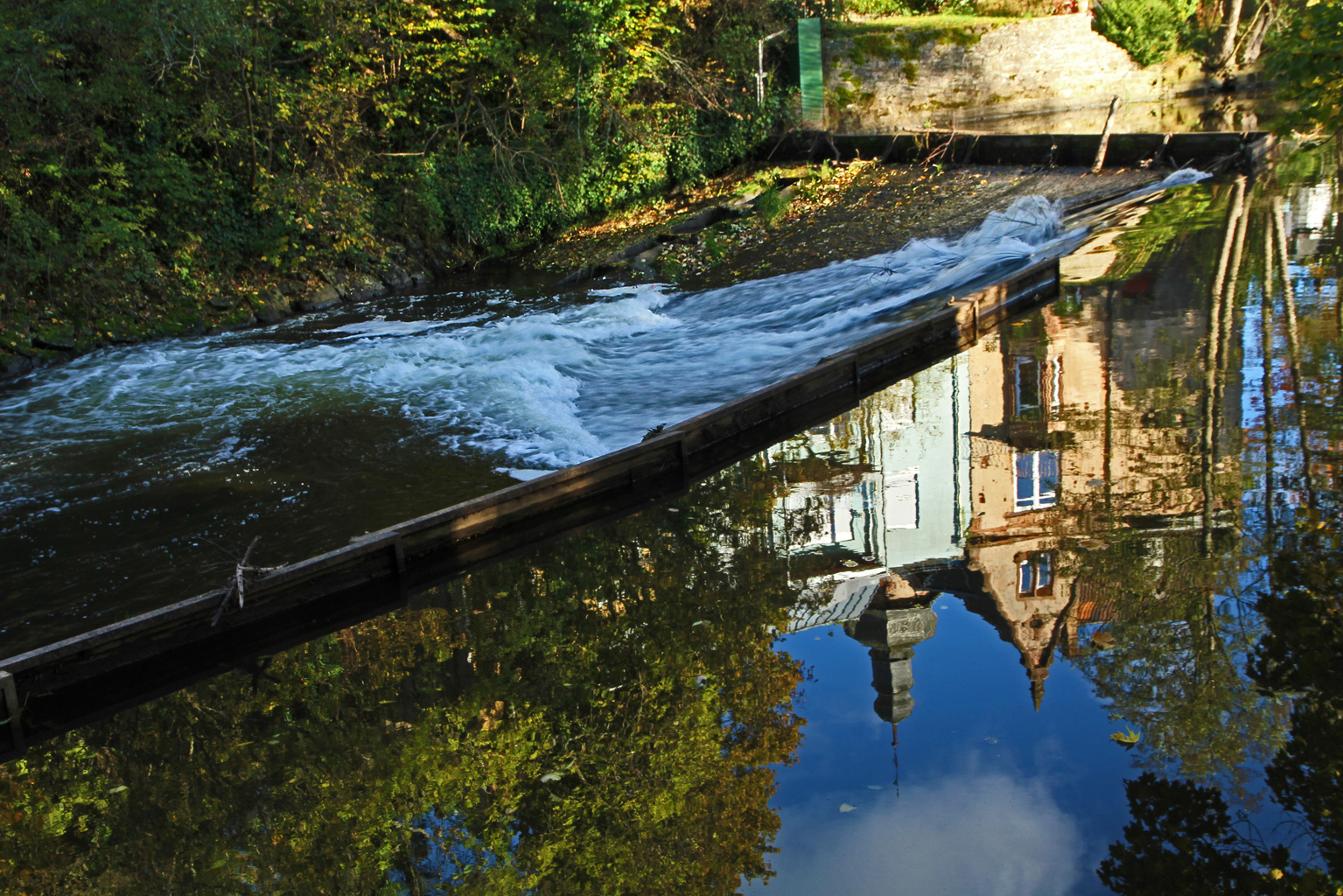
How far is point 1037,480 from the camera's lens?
8844mm

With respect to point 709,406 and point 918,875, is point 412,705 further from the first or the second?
point 709,406

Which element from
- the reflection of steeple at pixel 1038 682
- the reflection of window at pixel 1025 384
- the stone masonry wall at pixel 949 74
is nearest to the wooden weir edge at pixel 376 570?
the reflection of window at pixel 1025 384

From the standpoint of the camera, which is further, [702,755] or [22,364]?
[22,364]

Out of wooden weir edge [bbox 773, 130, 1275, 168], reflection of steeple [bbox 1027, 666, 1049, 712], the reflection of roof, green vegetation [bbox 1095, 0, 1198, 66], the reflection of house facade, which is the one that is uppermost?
green vegetation [bbox 1095, 0, 1198, 66]

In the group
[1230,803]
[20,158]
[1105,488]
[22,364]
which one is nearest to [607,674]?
[1230,803]

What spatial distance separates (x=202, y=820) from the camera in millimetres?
5672

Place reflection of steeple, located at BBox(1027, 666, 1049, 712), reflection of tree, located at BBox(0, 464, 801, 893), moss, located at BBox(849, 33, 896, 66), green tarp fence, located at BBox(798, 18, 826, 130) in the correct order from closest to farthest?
1. reflection of tree, located at BBox(0, 464, 801, 893)
2. reflection of steeple, located at BBox(1027, 666, 1049, 712)
3. green tarp fence, located at BBox(798, 18, 826, 130)
4. moss, located at BBox(849, 33, 896, 66)

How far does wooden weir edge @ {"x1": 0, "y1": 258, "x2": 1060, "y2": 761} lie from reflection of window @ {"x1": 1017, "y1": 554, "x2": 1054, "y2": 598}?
3346mm

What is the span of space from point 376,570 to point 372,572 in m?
0.04

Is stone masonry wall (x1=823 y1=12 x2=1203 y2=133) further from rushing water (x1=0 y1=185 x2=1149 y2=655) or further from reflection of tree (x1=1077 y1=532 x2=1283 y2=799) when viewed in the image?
reflection of tree (x1=1077 y1=532 x2=1283 y2=799)

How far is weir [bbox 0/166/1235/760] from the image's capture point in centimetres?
674

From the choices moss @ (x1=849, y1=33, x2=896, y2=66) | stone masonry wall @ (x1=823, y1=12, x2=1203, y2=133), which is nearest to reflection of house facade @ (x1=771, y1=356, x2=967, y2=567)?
stone masonry wall @ (x1=823, y1=12, x2=1203, y2=133)

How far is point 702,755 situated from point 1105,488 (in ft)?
14.4

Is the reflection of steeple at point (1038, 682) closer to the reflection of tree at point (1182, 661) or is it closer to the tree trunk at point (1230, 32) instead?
the reflection of tree at point (1182, 661)
